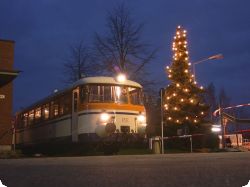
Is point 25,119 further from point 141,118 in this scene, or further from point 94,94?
point 141,118

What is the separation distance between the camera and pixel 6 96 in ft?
85.6

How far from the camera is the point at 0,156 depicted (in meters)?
19.2

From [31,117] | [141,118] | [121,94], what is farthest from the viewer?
[31,117]

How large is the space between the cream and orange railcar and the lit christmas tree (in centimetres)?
1049

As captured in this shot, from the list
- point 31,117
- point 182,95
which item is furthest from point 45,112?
point 182,95

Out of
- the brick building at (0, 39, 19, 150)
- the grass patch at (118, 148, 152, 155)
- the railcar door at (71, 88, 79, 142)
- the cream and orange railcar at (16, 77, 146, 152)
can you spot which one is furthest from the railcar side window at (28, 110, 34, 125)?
the railcar door at (71, 88, 79, 142)

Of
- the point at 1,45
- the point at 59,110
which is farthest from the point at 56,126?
the point at 1,45

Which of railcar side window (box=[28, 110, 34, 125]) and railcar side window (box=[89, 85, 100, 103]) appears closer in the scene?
railcar side window (box=[89, 85, 100, 103])

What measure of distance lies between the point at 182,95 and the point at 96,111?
13.8 meters

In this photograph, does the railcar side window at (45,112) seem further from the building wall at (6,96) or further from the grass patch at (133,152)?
the grass patch at (133,152)

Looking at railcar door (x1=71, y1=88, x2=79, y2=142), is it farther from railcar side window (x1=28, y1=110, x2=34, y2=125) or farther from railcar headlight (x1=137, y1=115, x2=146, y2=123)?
railcar side window (x1=28, y1=110, x2=34, y2=125)

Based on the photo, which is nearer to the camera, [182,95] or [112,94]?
[112,94]

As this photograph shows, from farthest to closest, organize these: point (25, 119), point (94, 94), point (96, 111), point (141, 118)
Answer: point (25, 119) < point (141, 118) < point (94, 94) < point (96, 111)

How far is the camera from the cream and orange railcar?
2008cm
